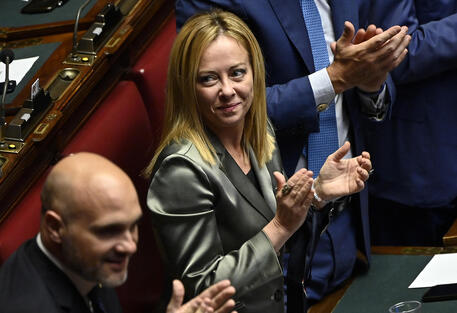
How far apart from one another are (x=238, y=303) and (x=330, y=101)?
530 millimetres

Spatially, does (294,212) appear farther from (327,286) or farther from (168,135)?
(327,286)

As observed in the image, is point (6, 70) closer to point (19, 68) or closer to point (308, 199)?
point (19, 68)

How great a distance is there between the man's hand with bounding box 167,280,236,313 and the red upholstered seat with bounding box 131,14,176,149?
32.3 inches

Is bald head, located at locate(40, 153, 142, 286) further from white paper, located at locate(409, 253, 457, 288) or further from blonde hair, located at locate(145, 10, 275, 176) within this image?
white paper, located at locate(409, 253, 457, 288)

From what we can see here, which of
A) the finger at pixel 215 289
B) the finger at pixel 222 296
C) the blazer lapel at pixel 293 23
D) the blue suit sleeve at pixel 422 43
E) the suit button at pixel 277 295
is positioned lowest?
the suit button at pixel 277 295

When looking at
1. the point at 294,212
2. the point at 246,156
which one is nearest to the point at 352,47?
the point at 246,156

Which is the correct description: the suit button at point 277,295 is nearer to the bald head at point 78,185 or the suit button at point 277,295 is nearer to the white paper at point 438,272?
the white paper at point 438,272

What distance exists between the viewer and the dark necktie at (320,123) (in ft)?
7.60

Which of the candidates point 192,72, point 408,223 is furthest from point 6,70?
point 408,223

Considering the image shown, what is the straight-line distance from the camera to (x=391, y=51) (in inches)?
87.7

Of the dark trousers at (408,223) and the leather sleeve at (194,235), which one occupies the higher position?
the leather sleeve at (194,235)

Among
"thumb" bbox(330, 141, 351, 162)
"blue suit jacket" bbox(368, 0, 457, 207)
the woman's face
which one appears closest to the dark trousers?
"blue suit jacket" bbox(368, 0, 457, 207)

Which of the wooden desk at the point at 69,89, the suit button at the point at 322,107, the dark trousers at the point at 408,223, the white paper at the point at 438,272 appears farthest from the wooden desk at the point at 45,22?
the white paper at the point at 438,272

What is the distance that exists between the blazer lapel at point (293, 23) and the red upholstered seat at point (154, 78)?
318mm
